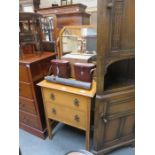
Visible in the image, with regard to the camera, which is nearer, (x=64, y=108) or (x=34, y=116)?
(x=64, y=108)

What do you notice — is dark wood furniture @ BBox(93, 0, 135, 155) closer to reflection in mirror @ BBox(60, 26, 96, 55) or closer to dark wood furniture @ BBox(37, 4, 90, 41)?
reflection in mirror @ BBox(60, 26, 96, 55)

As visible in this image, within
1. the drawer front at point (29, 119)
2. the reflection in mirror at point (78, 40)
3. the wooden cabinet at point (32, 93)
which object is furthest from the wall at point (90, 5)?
the drawer front at point (29, 119)

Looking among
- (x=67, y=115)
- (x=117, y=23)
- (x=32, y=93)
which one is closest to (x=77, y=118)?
(x=67, y=115)

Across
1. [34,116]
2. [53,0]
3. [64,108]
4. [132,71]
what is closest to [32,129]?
[34,116]

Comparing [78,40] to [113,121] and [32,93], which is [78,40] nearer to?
[32,93]

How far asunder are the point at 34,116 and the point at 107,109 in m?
0.92

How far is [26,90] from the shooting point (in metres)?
1.63

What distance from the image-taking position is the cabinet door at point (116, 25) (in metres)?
0.99

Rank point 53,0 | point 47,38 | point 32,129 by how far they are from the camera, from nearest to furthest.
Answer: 1. point 32,129
2. point 47,38
3. point 53,0
